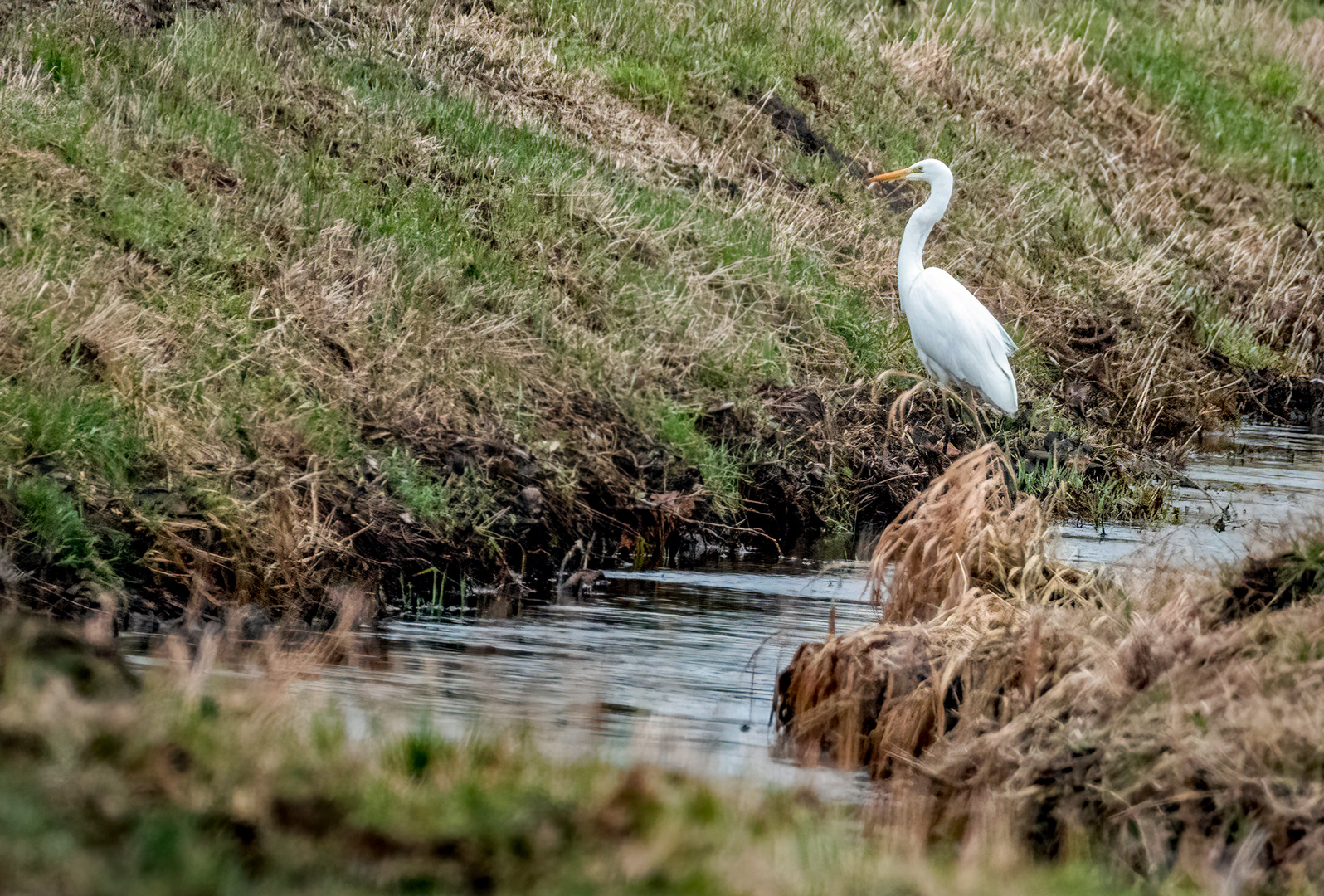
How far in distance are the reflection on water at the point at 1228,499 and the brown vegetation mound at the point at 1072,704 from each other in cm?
158

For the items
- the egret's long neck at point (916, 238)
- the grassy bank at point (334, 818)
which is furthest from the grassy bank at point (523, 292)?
the grassy bank at point (334, 818)

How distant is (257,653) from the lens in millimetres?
7297

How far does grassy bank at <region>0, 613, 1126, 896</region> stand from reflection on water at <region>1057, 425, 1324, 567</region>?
4824 mm

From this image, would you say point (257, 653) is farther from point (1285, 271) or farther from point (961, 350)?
point (1285, 271)

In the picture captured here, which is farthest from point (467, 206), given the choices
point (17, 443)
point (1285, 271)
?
point (1285, 271)

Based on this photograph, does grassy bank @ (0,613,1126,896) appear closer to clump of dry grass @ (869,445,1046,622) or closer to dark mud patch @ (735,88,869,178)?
clump of dry grass @ (869,445,1046,622)

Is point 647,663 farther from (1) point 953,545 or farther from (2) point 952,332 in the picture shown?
(2) point 952,332

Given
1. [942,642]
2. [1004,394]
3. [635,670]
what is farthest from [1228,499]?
[942,642]

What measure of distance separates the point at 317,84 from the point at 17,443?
7.39 meters

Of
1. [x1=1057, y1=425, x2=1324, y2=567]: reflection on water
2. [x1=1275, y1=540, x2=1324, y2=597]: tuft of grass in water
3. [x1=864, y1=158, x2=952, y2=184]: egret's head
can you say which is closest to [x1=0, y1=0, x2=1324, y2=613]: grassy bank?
[x1=1057, y1=425, x2=1324, y2=567]: reflection on water

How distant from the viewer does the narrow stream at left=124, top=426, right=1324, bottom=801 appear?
6.45 m

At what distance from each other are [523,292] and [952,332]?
11.2 ft

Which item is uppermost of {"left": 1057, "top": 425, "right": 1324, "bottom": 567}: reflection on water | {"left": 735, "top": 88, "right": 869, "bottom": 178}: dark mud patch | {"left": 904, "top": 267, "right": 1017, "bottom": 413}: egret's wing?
{"left": 735, "top": 88, "right": 869, "bottom": 178}: dark mud patch

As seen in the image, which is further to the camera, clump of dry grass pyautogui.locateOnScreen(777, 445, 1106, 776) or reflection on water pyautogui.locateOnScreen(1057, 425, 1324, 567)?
reflection on water pyautogui.locateOnScreen(1057, 425, 1324, 567)
